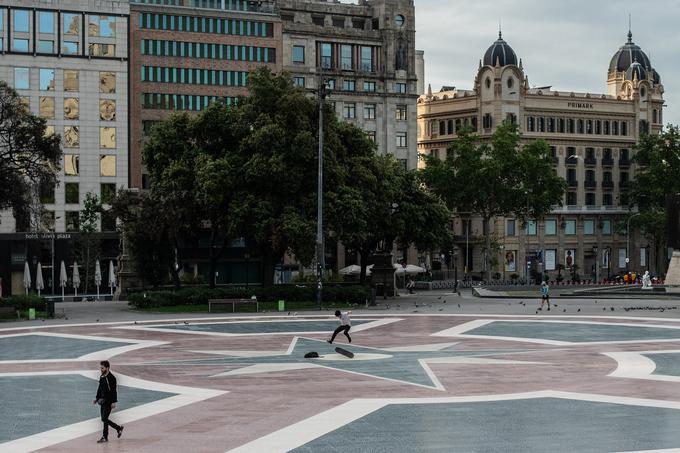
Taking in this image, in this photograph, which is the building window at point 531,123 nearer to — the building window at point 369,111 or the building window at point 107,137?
the building window at point 369,111

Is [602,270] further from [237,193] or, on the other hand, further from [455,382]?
[455,382]

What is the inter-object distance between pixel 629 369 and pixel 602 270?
309ft

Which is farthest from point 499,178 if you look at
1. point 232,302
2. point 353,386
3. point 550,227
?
point 353,386

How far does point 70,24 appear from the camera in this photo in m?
94.4

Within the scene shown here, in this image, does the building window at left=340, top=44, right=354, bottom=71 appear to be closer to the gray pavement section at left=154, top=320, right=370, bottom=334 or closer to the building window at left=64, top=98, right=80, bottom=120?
the building window at left=64, top=98, right=80, bottom=120

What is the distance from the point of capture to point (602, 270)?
12475cm

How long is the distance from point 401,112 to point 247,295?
54804 millimetres

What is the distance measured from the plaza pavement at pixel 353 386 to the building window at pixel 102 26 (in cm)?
4854

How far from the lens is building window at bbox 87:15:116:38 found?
9494cm

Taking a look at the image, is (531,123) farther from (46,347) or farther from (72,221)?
(46,347)

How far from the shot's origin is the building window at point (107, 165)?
3772 inches

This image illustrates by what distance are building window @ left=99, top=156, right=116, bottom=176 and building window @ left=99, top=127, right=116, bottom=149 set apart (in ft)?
3.56

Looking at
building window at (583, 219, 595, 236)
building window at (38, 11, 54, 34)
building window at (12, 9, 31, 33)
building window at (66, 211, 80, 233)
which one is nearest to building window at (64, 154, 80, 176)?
building window at (66, 211, 80, 233)

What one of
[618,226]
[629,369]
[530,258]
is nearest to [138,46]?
[530,258]
